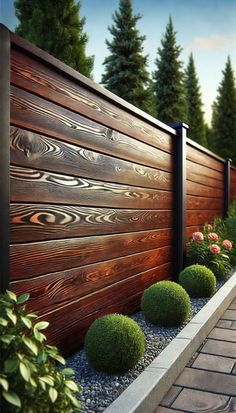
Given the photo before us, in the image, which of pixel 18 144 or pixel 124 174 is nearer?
pixel 18 144

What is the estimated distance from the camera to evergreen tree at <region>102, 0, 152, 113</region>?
13547 millimetres

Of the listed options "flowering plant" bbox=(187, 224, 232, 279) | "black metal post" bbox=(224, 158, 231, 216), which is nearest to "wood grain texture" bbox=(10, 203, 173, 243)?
"flowering plant" bbox=(187, 224, 232, 279)

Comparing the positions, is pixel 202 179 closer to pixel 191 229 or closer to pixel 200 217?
pixel 200 217

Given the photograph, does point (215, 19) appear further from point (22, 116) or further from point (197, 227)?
point (22, 116)

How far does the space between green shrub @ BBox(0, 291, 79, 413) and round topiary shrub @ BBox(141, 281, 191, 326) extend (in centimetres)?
154

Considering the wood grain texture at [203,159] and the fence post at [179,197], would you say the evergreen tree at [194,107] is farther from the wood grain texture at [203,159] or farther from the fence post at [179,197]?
the fence post at [179,197]

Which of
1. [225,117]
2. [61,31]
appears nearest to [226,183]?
[61,31]

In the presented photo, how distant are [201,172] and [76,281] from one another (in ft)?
11.3

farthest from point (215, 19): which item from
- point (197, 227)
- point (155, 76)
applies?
point (155, 76)

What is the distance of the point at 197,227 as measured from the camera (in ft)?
16.8

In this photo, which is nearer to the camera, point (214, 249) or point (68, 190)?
point (68, 190)

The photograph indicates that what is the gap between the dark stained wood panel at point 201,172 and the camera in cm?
470

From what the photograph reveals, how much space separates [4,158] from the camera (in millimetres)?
1684

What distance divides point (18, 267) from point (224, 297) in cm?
230
